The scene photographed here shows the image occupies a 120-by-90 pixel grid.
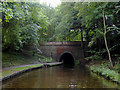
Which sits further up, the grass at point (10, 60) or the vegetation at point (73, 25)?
the vegetation at point (73, 25)

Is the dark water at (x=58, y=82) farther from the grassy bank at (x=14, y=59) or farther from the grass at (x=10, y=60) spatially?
the grassy bank at (x=14, y=59)

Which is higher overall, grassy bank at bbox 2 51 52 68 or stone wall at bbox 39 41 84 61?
stone wall at bbox 39 41 84 61

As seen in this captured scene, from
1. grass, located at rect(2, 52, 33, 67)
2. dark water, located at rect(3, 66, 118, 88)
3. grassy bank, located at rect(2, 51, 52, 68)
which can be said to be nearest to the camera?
dark water, located at rect(3, 66, 118, 88)

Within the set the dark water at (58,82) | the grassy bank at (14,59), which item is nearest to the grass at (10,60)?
the grassy bank at (14,59)

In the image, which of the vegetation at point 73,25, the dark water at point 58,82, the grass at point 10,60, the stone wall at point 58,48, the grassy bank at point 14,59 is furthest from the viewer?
the stone wall at point 58,48

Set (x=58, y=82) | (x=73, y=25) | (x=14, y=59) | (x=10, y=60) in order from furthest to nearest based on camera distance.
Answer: (x=73, y=25) < (x=14, y=59) < (x=10, y=60) < (x=58, y=82)

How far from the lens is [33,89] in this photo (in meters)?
5.34

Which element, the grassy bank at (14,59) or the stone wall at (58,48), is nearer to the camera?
the grassy bank at (14,59)

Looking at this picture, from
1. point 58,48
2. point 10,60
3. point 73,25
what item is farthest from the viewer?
point 58,48

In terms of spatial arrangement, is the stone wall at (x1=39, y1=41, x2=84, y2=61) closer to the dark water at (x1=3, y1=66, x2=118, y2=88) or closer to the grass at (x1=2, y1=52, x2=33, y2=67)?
the grass at (x1=2, y1=52, x2=33, y2=67)

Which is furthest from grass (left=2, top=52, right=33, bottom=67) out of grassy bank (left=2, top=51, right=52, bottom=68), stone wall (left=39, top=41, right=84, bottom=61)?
stone wall (left=39, top=41, right=84, bottom=61)

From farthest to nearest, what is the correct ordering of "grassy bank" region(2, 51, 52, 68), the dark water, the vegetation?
1. "grassy bank" region(2, 51, 52, 68)
2. the vegetation
3. the dark water

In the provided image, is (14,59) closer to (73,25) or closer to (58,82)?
(58,82)

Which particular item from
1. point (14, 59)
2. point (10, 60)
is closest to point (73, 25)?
point (14, 59)
